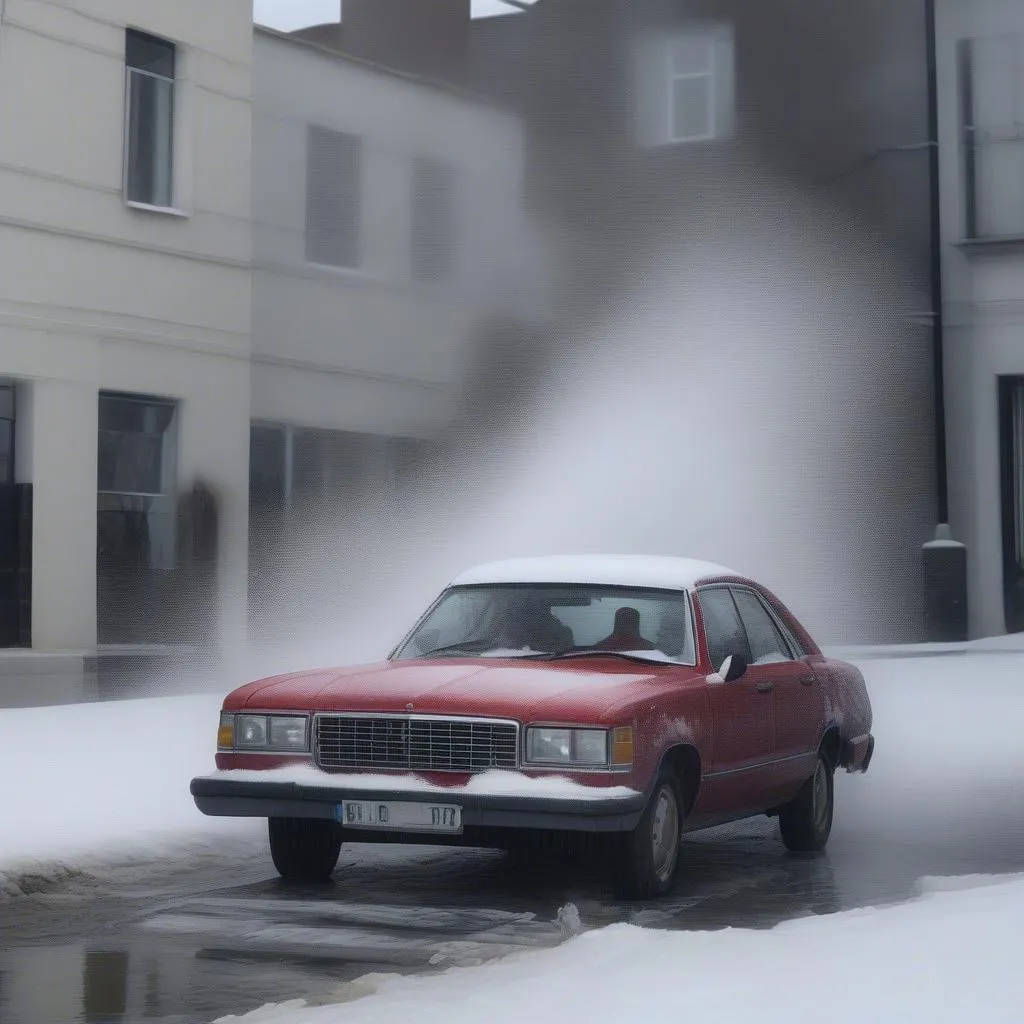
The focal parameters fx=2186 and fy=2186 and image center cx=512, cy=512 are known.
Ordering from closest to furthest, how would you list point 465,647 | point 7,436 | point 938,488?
point 465,647, point 7,436, point 938,488

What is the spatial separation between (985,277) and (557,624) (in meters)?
20.8

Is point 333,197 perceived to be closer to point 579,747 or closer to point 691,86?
point 691,86

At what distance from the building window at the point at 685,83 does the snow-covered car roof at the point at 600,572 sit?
2016cm

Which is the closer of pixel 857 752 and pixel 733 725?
pixel 733 725

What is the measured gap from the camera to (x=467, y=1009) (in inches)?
241

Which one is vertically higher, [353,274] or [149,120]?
[149,120]

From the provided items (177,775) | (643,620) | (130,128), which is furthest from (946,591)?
(643,620)

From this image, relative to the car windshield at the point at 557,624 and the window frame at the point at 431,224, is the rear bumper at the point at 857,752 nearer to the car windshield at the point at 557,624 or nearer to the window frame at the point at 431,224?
the car windshield at the point at 557,624

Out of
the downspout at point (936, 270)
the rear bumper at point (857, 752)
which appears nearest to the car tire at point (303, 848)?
the rear bumper at point (857, 752)

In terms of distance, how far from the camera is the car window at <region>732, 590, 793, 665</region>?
1035cm

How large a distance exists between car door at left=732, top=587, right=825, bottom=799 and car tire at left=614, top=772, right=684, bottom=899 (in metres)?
1.11

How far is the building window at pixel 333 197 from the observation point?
24.5 m

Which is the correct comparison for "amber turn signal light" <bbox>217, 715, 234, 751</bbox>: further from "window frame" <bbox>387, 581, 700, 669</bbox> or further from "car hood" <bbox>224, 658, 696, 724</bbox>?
"window frame" <bbox>387, 581, 700, 669</bbox>

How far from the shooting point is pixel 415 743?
848 cm
